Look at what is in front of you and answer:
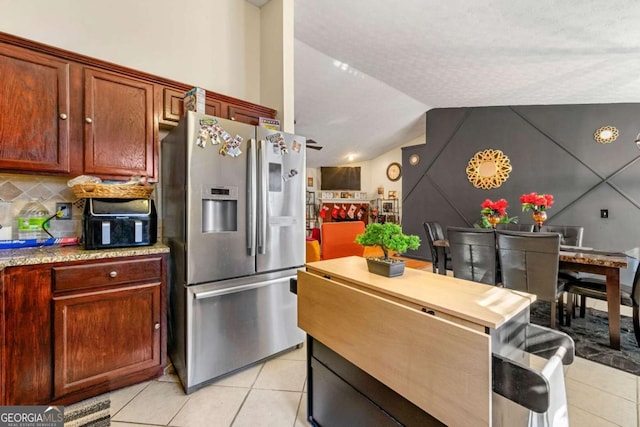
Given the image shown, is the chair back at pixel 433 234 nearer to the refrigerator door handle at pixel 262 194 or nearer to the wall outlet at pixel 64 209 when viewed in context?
the refrigerator door handle at pixel 262 194

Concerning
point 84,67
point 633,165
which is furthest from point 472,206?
point 84,67

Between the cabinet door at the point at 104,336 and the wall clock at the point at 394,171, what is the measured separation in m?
8.25

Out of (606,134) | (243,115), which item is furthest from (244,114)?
(606,134)

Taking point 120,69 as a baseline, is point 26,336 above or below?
below

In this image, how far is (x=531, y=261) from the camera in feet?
7.80

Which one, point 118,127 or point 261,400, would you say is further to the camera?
point 118,127

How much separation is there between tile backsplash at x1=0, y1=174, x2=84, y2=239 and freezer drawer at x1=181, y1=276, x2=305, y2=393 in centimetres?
114

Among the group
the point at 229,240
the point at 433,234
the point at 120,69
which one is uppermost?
the point at 120,69

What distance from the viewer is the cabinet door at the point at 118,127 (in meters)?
1.90

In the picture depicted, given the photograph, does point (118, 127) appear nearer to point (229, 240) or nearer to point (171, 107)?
point (171, 107)

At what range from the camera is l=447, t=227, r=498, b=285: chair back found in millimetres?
2553

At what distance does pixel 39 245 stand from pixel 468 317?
8.42ft

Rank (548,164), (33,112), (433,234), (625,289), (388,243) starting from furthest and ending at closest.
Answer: (548,164)
(433,234)
(625,289)
(33,112)
(388,243)

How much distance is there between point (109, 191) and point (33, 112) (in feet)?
2.08
